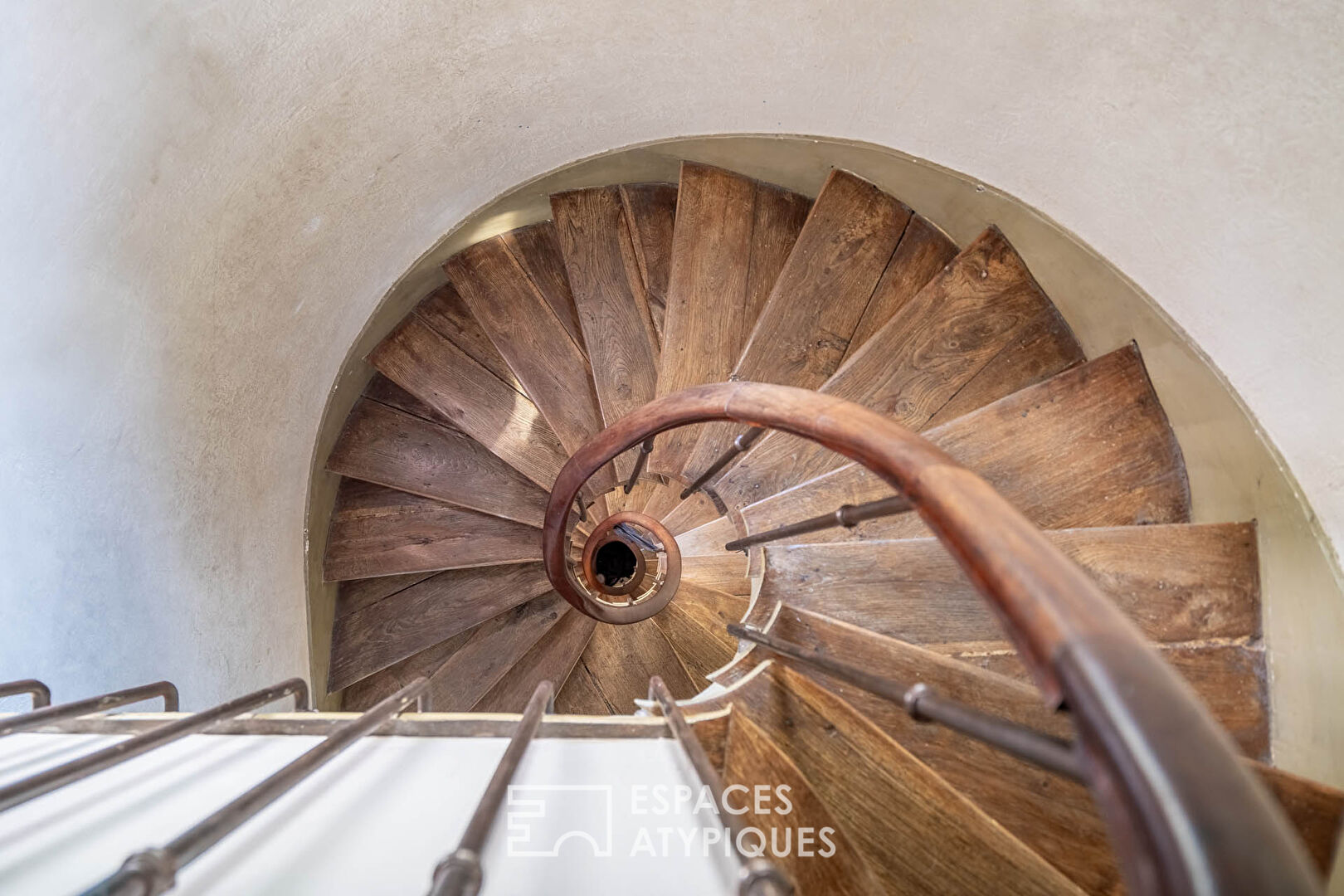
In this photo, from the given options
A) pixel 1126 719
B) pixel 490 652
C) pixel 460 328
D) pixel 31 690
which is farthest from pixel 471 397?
pixel 1126 719

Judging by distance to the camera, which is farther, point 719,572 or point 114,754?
point 719,572

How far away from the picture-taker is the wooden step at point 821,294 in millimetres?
2580

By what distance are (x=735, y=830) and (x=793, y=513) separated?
1.45 metres

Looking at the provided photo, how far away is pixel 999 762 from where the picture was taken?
158 centimetres

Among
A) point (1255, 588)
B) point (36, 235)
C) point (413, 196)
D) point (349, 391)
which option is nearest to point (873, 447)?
point (1255, 588)

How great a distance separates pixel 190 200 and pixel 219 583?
104 cm

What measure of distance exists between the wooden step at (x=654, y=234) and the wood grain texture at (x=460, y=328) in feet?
2.30

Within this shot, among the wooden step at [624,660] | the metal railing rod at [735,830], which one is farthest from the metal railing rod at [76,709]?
the wooden step at [624,660]

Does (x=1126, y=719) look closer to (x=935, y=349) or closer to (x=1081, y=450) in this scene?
(x=1081, y=450)

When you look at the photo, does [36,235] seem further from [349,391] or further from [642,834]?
[349,391]

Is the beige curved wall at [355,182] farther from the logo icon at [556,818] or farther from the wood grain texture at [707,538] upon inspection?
the wood grain texture at [707,538]

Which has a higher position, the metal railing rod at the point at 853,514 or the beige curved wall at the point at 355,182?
the beige curved wall at the point at 355,182

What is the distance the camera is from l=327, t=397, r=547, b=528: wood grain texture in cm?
334

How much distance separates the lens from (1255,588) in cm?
184
